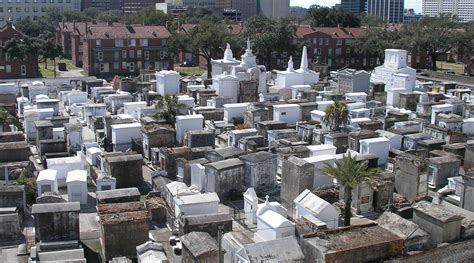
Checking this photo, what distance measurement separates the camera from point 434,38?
265 ft

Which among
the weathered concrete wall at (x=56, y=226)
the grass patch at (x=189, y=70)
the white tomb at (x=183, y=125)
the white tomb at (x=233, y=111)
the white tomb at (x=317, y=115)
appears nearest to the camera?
the weathered concrete wall at (x=56, y=226)

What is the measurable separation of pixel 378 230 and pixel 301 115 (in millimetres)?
25917

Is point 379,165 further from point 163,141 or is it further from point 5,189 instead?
point 5,189

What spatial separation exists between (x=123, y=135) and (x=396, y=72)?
3360cm

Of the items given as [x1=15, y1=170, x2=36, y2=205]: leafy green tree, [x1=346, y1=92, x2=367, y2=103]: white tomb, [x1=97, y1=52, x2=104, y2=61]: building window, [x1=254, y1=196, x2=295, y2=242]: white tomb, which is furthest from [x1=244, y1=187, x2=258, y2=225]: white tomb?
[x1=97, y1=52, x2=104, y2=61]: building window

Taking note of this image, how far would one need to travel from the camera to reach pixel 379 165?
37750 mm

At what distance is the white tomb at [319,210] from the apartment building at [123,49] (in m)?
56.5

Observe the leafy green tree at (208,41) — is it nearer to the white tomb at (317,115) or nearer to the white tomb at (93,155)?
the white tomb at (317,115)

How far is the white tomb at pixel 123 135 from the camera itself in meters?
40.6

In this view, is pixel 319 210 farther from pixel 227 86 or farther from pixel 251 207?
pixel 227 86

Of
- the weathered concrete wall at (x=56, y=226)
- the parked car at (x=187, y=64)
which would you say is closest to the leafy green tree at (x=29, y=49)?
the parked car at (x=187, y=64)

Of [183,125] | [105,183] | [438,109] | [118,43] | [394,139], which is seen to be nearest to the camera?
[105,183]

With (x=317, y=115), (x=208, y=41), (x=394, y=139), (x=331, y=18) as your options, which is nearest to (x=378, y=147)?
(x=394, y=139)

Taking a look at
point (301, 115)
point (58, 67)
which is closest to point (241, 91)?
point (301, 115)
